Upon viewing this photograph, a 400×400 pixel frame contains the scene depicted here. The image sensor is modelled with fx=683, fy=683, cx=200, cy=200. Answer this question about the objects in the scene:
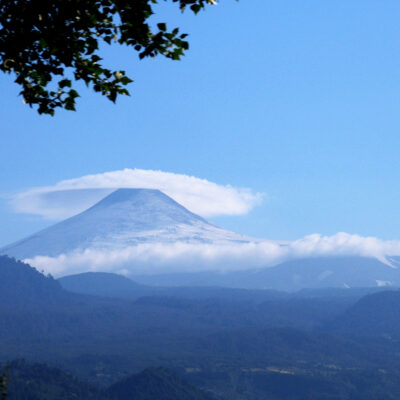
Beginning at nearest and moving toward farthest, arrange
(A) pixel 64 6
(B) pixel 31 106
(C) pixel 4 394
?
(C) pixel 4 394 → (A) pixel 64 6 → (B) pixel 31 106

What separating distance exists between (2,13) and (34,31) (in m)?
1.08

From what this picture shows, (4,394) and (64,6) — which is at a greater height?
(64,6)

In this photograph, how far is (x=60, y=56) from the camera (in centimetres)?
1816

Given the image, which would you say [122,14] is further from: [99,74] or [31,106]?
[31,106]

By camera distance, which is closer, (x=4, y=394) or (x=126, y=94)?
(x=4, y=394)

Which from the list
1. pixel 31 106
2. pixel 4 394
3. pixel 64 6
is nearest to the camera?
pixel 4 394

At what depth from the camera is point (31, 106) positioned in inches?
750

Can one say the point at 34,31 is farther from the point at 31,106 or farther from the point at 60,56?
the point at 31,106

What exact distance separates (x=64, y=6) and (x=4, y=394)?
31.6ft

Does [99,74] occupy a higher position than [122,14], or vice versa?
[122,14]

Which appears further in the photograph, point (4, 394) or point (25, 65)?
point (25, 65)

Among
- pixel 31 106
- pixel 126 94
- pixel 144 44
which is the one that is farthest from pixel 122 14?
pixel 31 106

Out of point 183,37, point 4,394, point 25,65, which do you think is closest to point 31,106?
point 25,65

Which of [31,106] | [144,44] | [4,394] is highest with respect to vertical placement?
[144,44]
